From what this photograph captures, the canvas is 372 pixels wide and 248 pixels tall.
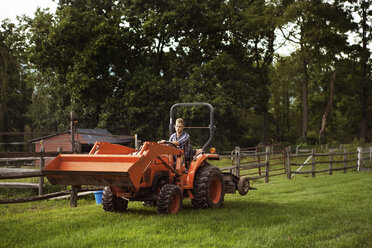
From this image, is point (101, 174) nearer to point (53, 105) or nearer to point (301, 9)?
point (301, 9)

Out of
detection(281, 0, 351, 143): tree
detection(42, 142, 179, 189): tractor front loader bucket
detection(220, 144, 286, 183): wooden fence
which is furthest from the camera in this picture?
detection(281, 0, 351, 143): tree

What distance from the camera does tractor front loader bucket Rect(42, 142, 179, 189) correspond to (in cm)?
748

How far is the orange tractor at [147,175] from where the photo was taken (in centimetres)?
767

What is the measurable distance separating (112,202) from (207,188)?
1891 millimetres

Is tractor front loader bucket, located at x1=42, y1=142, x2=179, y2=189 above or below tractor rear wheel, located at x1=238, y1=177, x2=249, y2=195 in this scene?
above

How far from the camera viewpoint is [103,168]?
782cm

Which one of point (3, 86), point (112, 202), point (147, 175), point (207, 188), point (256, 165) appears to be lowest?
point (112, 202)

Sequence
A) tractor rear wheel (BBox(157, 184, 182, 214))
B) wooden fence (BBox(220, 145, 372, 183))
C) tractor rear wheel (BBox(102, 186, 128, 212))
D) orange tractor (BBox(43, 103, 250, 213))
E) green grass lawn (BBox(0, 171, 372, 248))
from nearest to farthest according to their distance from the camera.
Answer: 1. green grass lawn (BBox(0, 171, 372, 248))
2. orange tractor (BBox(43, 103, 250, 213))
3. tractor rear wheel (BBox(157, 184, 182, 214))
4. tractor rear wheel (BBox(102, 186, 128, 212))
5. wooden fence (BBox(220, 145, 372, 183))

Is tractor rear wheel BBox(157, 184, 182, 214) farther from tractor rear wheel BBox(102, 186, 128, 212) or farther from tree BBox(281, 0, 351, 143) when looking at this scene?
tree BBox(281, 0, 351, 143)

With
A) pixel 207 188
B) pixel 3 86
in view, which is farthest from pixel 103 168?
pixel 3 86

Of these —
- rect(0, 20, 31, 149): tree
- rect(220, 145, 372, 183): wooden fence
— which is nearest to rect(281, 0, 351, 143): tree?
rect(220, 145, 372, 183): wooden fence

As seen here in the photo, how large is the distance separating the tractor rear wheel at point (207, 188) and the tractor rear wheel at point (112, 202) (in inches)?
56.3

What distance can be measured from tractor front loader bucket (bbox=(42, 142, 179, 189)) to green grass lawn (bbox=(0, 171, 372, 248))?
70 cm

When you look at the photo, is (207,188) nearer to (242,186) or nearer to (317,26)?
(242,186)
